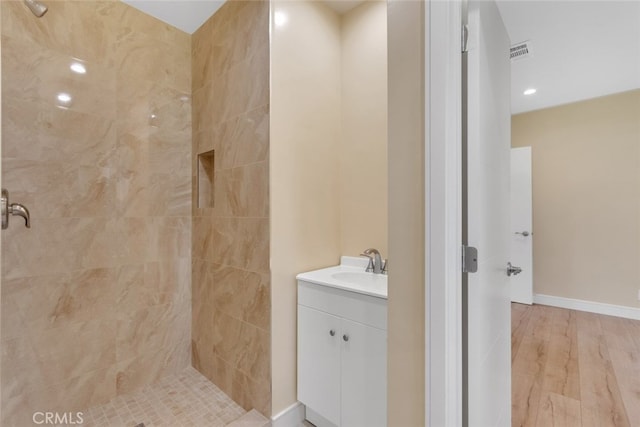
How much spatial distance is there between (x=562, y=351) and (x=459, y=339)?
2424mm

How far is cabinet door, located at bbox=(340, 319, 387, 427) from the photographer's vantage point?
1361 mm

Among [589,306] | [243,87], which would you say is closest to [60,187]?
[243,87]

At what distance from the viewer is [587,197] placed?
3.43 metres

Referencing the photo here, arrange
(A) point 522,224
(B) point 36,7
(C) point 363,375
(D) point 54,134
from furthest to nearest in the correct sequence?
(A) point 522,224, (D) point 54,134, (C) point 363,375, (B) point 36,7

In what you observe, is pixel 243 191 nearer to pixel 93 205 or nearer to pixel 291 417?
pixel 93 205

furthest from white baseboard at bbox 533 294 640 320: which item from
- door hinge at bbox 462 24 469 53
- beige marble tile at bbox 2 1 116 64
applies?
beige marble tile at bbox 2 1 116 64

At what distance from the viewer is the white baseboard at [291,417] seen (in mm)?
1637

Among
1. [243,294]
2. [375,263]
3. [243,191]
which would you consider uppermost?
[243,191]

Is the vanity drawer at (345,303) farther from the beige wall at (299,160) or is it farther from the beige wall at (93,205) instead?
the beige wall at (93,205)

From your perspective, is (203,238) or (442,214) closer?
(442,214)

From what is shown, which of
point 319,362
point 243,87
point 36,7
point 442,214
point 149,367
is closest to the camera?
point 442,214

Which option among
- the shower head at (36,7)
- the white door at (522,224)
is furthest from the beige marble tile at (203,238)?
the white door at (522,224)

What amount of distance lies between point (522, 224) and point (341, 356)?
11.1 ft

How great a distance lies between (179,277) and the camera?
2.28m
